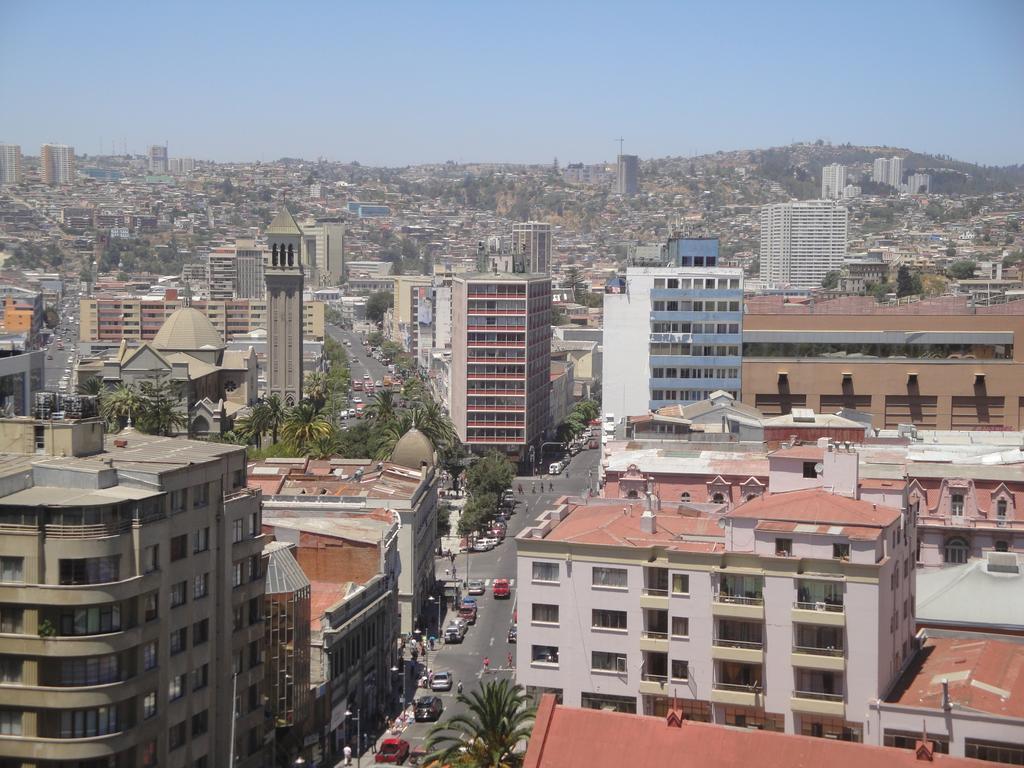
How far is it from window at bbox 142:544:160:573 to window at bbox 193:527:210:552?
166cm

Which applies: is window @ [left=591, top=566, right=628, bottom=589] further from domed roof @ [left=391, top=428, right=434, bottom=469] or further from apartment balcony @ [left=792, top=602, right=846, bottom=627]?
domed roof @ [left=391, top=428, right=434, bottom=469]

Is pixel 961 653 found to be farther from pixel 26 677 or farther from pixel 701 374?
pixel 701 374

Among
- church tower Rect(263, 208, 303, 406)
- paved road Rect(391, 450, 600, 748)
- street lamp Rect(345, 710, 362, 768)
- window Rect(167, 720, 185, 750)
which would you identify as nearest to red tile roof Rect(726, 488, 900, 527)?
window Rect(167, 720, 185, 750)

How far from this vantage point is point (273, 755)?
40.7 m

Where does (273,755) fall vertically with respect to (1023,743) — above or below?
below

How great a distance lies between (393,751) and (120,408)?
47755 millimetres

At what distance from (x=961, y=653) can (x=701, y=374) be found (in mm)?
39771

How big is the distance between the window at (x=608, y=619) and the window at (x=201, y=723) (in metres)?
8.50

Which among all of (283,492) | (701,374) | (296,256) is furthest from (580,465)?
(283,492)

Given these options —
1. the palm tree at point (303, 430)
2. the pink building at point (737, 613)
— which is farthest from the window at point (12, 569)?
the palm tree at point (303, 430)

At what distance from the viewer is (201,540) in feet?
116

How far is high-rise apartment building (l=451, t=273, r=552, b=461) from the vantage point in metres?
109

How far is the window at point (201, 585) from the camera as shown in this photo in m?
35.0

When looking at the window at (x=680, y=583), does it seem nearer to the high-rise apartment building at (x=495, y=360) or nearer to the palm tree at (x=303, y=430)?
the palm tree at (x=303, y=430)
